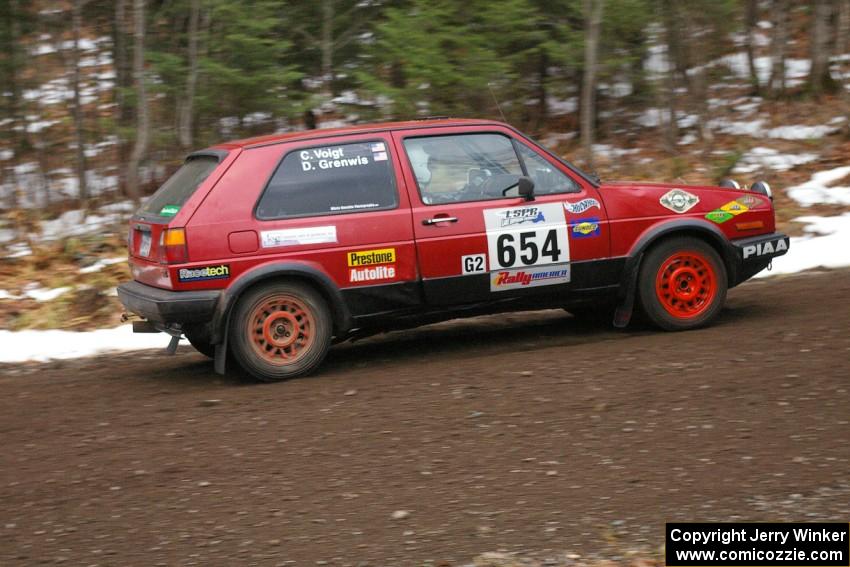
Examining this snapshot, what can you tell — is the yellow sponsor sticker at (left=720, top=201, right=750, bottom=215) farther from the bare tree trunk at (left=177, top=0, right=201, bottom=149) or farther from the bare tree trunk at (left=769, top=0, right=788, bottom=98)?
the bare tree trunk at (left=769, top=0, right=788, bottom=98)

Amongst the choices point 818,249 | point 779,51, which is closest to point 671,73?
point 779,51

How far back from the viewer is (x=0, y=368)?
26.3 ft

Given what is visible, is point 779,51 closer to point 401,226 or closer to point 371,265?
point 401,226

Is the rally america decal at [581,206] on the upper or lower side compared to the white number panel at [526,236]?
upper

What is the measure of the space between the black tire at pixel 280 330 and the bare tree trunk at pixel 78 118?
7.68 meters

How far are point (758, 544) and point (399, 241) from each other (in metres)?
3.55

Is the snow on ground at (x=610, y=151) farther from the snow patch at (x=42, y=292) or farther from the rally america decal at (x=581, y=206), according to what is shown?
the snow patch at (x=42, y=292)

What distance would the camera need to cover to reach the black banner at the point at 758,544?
12.5 feet

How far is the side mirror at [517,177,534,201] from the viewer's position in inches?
274

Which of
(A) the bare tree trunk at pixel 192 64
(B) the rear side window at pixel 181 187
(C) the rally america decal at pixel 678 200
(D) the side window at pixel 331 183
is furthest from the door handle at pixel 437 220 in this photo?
(A) the bare tree trunk at pixel 192 64

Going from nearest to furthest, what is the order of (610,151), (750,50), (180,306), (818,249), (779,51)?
1. (180,306)
2. (818,249)
3. (610,151)
4. (779,51)
5. (750,50)

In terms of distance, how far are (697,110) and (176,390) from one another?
429 inches

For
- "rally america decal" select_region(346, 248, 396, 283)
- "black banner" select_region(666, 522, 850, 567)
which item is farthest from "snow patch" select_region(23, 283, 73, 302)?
"black banner" select_region(666, 522, 850, 567)

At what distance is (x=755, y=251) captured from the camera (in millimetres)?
7523
